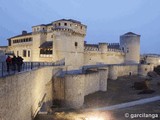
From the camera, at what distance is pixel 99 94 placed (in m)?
33.9

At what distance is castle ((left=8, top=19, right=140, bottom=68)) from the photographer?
36969 millimetres

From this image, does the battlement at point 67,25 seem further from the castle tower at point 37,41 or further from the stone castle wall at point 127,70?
the stone castle wall at point 127,70

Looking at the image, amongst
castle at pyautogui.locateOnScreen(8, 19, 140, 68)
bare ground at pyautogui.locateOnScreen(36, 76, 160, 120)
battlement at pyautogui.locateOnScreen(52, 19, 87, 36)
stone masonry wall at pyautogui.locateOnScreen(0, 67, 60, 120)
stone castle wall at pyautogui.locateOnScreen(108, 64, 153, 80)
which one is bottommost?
bare ground at pyautogui.locateOnScreen(36, 76, 160, 120)

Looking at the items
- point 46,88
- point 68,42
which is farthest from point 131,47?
point 46,88

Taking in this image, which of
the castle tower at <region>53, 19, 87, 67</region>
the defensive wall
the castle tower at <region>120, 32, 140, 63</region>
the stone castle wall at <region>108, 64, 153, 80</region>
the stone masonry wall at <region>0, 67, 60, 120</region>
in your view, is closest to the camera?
the stone masonry wall at <region>0, 67, 60, 120</region>

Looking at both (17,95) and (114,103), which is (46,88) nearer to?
(114,103)

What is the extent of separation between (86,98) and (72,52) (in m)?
10.0

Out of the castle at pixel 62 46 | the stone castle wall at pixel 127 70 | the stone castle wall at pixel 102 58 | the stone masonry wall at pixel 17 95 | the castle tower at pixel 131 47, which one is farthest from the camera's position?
the castle tower at pixel 131 47

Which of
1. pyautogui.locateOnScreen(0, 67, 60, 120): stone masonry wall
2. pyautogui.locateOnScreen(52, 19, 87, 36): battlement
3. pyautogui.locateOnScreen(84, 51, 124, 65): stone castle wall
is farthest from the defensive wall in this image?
pyautogui.locateOnScreen(52, 19, 87, 36): battlement

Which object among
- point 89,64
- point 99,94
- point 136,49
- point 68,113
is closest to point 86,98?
point 99,94

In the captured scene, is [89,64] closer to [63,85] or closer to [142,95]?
[142,95]

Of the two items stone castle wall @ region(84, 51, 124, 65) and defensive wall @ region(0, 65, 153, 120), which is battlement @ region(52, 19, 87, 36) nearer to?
stone castle wall @ region(84, 51, 124, 65)

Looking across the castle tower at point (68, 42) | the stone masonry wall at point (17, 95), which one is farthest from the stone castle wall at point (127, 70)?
the stone masonry wall at point (17, 95)

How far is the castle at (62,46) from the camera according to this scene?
121 feet
